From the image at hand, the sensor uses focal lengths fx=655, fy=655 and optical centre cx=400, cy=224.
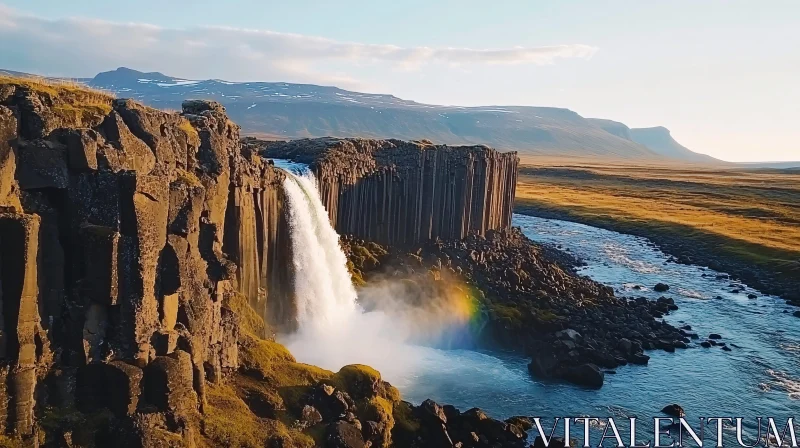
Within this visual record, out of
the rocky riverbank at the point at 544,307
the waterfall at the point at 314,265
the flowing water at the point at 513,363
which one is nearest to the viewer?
the flowing water at the point at 513,363

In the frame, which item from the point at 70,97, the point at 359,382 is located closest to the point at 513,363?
the point at 359,382

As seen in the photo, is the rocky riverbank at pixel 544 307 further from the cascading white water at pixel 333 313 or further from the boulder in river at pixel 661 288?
the boulder in river at pixel 661 288

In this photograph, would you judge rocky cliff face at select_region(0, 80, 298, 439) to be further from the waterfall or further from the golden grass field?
the golden grass field

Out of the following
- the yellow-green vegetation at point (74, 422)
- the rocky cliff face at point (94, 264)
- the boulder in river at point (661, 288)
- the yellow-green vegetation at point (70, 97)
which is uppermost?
the yellow-green vegetation at point (70, 97)

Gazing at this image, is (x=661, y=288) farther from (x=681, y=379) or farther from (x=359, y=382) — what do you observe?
(x=359, y=382)

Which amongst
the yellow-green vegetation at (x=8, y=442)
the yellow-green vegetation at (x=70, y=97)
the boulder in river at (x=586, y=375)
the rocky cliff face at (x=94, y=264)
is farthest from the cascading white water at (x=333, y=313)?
the yellow-green vegetation at (x=8, y=442)

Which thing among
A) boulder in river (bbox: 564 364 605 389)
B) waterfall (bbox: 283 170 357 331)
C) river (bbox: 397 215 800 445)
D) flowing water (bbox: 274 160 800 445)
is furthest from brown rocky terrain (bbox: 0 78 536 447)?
waterfall (bbox: 283 170 357 331)
